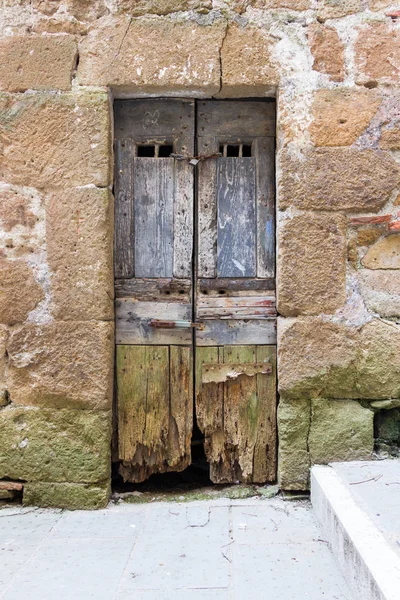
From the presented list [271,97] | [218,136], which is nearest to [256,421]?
[218,136]

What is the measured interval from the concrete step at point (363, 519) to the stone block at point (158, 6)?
2.54 metres

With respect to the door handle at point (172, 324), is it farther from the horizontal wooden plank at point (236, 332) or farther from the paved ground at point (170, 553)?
the paved ground at point (170, 553)

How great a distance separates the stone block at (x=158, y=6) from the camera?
9.72 ft

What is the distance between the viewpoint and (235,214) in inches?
124

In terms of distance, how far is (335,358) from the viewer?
2.93m

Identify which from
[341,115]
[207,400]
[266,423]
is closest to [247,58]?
[341,115]

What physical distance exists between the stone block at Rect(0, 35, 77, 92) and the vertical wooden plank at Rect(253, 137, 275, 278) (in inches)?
44.4

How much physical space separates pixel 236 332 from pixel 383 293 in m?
0.83

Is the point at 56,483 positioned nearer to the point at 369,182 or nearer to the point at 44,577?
the point at 44,577

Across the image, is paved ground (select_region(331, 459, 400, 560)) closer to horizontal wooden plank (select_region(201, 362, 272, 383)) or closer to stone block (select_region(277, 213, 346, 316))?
horizontal wooden plank (select_region(201, 362, 272, 383))

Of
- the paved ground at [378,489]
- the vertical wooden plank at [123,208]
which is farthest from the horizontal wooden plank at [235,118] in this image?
the paved ground at [378,489]

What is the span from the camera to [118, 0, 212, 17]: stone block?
296 cm

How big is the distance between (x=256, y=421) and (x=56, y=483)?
115 cm

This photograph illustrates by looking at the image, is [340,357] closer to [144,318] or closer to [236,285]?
[236,285]
